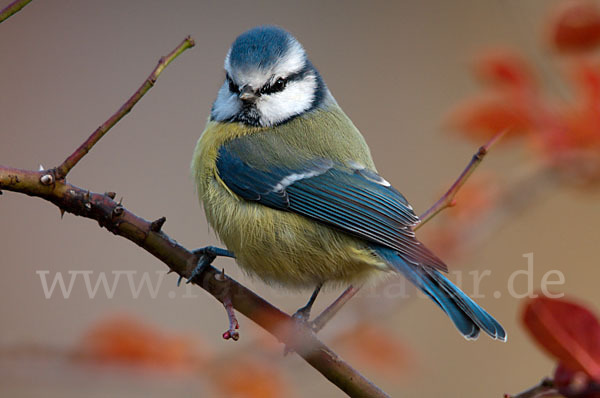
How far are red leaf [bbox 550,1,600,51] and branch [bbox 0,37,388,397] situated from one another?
0.68 m

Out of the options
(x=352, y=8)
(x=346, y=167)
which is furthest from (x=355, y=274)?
(x=352, y=8)

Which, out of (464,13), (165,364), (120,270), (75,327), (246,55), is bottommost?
(75,327)

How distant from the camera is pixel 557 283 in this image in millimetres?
2758

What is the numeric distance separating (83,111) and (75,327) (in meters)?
1.13

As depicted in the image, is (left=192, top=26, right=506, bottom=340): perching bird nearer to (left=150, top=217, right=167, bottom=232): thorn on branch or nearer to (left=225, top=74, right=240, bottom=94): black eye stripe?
(left=225, top=74, right=240, bottom=94): black eye stripe

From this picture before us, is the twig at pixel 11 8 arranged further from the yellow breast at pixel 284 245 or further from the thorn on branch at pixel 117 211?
the yellow breast at pixel 284 245

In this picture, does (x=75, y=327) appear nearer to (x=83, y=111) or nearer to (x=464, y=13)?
(x=83, y=111)

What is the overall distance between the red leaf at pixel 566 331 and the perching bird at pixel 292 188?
804 mm

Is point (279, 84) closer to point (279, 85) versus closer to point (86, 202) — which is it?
point (279, 85)

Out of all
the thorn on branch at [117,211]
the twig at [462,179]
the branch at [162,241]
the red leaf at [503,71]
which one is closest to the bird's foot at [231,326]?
the branch at [162,241]

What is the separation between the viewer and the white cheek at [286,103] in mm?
1939

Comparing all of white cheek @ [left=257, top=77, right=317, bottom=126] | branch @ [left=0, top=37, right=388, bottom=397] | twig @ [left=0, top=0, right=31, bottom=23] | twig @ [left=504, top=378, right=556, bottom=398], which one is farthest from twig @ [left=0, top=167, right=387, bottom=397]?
white cheek @ [left=257, top=77, right=317, bottom=126]

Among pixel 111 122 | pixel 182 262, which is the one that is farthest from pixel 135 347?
pixel 111 122

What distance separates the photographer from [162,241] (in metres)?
1.29
